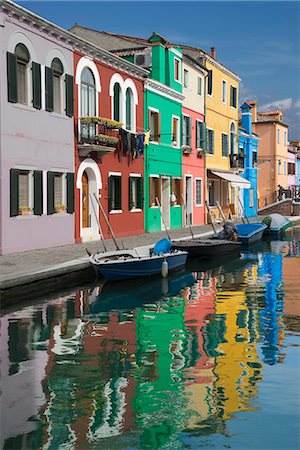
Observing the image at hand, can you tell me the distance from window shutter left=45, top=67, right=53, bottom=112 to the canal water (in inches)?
258

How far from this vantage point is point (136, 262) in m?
15.1

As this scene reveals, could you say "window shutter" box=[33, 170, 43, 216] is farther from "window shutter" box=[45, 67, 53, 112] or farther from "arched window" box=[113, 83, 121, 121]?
"arched window" box=[113, 83, 121, 121]

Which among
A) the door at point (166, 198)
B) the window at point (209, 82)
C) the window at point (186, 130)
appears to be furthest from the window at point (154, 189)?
the window at point (209, 82)

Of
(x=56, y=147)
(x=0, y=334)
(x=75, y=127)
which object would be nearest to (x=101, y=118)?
(x=75, y=127)

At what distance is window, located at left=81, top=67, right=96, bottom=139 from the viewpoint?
65.2 ft

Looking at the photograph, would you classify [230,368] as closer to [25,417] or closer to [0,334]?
[25,417]

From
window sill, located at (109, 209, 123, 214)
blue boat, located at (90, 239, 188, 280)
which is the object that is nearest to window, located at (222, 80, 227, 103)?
window sill, located at (109, 209, 123, 214)

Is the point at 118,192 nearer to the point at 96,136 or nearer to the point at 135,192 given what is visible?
the point at 135,192

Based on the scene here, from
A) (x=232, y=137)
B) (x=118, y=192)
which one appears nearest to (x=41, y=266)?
(x=118, y=192)

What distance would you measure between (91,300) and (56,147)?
7201 millimetres

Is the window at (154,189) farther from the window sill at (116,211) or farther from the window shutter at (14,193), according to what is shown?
the window shutter at (14,193)

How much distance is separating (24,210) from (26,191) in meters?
0.68

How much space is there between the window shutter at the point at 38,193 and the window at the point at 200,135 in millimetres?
15724

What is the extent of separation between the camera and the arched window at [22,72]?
16.8 metres
